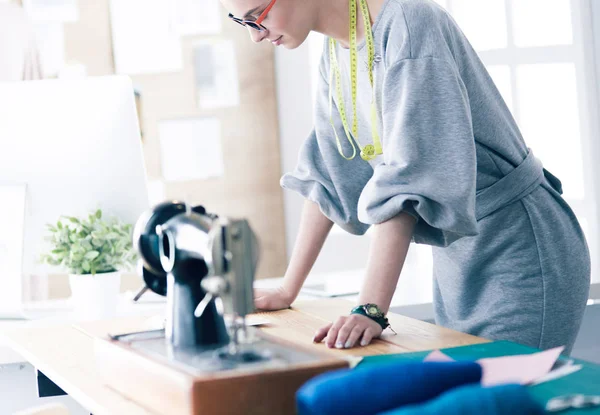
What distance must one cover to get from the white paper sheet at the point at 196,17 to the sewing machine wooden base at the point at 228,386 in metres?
3.54

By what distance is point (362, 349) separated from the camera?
4.18 feet

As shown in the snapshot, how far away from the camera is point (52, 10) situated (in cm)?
419

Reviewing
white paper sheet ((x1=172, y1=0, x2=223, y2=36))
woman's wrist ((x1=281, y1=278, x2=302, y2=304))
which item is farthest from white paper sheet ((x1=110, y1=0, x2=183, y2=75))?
woman's wrist ((x1=281, y1=278, x2=302, y2=304))

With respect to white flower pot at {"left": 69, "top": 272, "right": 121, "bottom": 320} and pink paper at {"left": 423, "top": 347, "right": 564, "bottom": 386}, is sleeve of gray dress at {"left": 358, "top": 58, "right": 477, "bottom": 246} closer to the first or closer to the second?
pink paper at {"left": 423, "top": 347, "right": 564, "bottom": 386}

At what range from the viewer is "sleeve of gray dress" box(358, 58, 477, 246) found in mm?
1344

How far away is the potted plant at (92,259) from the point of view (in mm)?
1895

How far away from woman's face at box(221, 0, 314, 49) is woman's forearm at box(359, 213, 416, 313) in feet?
1.31

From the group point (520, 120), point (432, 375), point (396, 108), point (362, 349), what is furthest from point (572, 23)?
point (432, 375)

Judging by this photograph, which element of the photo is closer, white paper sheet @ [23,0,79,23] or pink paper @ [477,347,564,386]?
pink paper @ [477,347,564,386]

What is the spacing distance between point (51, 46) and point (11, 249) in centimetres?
242

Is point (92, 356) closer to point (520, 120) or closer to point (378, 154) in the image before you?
point (378, 154)

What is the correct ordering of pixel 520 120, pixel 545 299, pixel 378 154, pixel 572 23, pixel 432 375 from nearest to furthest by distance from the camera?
pixel 432 375 < pixel 545 299 < pixel 378 154 < pixel 572 23 < pixel 520 120

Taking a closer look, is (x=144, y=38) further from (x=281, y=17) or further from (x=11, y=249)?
(x=281, y=17)

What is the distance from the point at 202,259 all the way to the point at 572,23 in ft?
7.13
